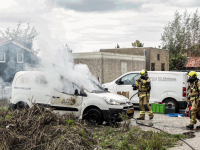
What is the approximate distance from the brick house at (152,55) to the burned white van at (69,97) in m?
23.8

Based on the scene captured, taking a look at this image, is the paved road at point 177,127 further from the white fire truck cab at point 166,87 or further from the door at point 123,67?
the door at point 123,67

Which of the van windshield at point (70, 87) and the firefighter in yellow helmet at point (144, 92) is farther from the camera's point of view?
the firefighter in yellow helmet at point (144, 92)

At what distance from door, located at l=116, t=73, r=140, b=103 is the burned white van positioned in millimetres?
3726

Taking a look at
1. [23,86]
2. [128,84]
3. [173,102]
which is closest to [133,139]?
[23,86]

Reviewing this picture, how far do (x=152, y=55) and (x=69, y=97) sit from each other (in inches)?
1008

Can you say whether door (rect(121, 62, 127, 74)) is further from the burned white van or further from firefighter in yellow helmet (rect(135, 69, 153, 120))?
the burned white van

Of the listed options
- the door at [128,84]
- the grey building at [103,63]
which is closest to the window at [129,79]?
the door at [128,84]

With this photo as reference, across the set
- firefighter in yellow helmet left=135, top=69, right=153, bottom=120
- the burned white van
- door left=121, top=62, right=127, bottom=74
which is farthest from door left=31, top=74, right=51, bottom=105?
door left=121, top=62, right=127, bottom=74

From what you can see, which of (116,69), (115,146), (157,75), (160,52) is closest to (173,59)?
(160,52)

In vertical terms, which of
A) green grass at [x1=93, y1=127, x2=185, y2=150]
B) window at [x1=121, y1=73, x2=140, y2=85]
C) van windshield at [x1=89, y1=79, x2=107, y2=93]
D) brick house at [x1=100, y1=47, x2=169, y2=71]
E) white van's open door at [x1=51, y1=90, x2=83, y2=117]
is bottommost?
green grass at [x1=93, y1=127, x2=185, y2=150]

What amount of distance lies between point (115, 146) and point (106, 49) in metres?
29.2

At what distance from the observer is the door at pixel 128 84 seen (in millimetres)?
12992

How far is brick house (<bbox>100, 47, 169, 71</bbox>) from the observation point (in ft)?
107

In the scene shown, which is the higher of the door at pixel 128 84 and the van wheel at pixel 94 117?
the door at pixel 128 84
